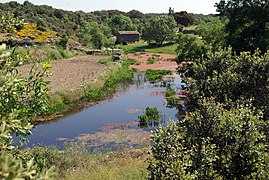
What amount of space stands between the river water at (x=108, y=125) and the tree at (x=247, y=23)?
26.6 feet

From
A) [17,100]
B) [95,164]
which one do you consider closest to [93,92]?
[95,164]

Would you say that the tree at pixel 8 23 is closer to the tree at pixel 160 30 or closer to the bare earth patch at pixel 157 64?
the bare earth patch at pixel 157 64

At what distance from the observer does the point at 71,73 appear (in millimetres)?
44188

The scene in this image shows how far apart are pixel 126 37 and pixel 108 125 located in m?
74.5

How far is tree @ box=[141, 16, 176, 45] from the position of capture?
8212 centimetres

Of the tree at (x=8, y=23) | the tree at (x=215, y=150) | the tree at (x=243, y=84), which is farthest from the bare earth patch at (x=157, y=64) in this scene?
the tree at (x=8, y=23)

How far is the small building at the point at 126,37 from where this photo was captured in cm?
9656

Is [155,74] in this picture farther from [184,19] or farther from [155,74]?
[184,19]

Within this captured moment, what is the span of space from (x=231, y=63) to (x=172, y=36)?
72.4 m

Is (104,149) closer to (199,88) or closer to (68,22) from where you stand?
(199,88)

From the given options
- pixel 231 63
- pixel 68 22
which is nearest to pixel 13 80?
pixel 231 63

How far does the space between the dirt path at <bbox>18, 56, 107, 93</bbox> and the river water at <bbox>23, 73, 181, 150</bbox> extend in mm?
5640

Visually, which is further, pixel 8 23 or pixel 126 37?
pixel 126 37

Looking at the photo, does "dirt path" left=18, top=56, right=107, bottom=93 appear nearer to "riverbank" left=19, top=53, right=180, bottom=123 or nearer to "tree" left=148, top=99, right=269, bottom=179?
"riverbank" left=19, top=53, right=180, bottom=123
